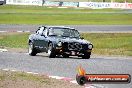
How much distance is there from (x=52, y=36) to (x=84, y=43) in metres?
1.56

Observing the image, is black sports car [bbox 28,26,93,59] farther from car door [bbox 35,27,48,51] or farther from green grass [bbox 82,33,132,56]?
green grass [bbox 82,33,132,56]

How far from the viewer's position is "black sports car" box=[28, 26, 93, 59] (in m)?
22.4

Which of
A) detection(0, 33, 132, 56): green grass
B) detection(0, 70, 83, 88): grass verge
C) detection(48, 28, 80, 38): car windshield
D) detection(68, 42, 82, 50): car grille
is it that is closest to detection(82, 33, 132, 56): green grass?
detection(0, 33, 132, 56): green grass

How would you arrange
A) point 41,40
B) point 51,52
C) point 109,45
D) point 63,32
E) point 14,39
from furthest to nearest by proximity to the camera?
point 14,39, point 109,45, point 41,40, point 63,32, point 51,52

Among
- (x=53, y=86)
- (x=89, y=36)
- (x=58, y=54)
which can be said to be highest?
(x=53, y=86)

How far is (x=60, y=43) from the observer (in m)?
22.4

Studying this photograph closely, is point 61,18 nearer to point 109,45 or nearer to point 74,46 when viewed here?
point 109,45

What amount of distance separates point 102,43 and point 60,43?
11677mm

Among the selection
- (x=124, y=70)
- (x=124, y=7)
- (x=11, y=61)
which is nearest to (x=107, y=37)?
(x=11, y=61)

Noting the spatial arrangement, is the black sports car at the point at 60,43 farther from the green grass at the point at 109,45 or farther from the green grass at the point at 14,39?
the green grass at the point at 14,39

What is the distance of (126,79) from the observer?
27.1ft

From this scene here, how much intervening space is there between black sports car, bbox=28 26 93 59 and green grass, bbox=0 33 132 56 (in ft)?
13.9

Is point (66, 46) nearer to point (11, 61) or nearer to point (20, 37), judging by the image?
point (11, 61)

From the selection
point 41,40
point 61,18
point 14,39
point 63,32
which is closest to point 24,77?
point 63,32
